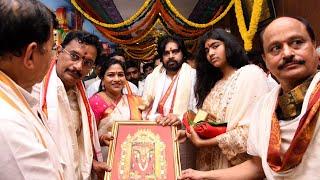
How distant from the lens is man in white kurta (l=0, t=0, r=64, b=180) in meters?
0.89

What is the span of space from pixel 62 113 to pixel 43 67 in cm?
94

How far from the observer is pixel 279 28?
1.59m

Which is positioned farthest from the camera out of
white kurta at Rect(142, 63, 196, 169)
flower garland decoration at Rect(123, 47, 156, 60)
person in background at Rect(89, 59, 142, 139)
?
flower garland decoration at Rect(123, 47, 156, 60)

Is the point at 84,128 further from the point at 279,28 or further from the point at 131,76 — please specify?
the point at 131,76

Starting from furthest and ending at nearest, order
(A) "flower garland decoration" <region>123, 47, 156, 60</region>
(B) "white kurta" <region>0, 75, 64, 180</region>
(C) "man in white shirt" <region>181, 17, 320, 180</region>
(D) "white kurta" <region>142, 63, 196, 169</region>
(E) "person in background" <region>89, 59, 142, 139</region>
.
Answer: (A) "flower garland decoration" <region>123, 47, 156, 60</region>, (D) "white kurta" <region>142, 63, 196, 169</region>, (E) "person in background" <region>89, 59, 142, 139</region>, (C) "man in white shirt" <region>181, 17, 320, 180</region>, (B) "white kurta" <region>0, 75, 64, 180</region>

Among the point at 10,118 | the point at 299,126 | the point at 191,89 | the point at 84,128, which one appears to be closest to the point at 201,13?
the point at 191,89

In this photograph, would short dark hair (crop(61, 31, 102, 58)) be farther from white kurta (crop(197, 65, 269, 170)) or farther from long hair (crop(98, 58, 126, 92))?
white kurta (crop(197, 65, 269, 170))

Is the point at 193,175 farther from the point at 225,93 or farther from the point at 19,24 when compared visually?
the point at 19,24

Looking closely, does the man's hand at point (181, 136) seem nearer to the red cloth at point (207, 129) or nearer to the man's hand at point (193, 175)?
the red cloth at point (207, 129)

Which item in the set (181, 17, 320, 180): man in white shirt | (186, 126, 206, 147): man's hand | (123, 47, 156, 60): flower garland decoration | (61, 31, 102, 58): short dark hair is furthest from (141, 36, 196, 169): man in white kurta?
(123, 47, 156, 60): flower garland decoration

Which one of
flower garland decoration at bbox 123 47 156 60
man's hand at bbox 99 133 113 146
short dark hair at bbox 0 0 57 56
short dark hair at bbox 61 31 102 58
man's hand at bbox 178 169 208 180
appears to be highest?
flower garland decoration at bbox 123 47 156 60

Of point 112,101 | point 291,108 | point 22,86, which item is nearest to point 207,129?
point 291,108

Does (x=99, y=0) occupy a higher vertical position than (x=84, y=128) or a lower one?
higher

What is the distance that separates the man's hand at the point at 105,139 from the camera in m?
2.40
